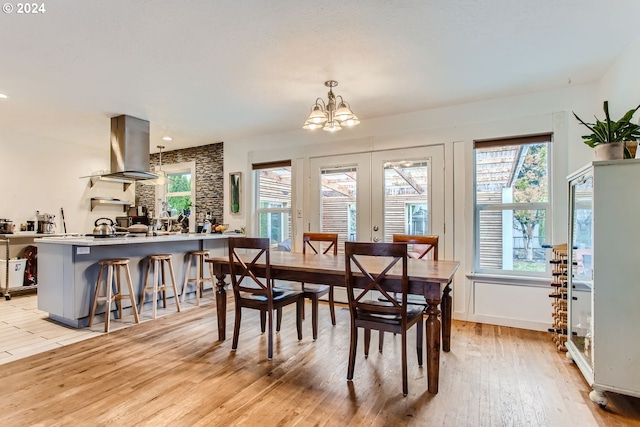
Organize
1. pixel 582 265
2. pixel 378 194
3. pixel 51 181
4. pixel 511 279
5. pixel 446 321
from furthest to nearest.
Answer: pixel 51 181 < pixel 378 194 < pixel 511 279 < pixel 446 321 < pixel 582 265

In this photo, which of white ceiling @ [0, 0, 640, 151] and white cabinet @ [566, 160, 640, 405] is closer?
white cabinet @ [566, 160, 640, 405]

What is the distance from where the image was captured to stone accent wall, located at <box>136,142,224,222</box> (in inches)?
228

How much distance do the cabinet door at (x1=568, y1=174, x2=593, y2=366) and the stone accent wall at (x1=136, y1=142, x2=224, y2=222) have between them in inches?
192

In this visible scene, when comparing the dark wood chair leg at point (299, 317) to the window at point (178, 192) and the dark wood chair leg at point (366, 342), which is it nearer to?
the dark wood chair leg at point (366, 342)

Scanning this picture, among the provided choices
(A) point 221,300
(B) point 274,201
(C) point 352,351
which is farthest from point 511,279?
(B) point 274,201

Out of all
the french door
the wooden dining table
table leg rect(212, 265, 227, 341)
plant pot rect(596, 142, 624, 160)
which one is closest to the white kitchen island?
table leg rect(212, 265, 227, 341)

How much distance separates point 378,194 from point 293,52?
2207 millimetres

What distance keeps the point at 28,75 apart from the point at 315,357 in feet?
11.9

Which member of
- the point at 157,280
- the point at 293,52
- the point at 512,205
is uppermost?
the point at 293,52

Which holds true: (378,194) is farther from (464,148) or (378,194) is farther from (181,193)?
(181,193)

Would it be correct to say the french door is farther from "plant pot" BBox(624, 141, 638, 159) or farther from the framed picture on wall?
"plant pot" BBox(624, 141, 638, 159)

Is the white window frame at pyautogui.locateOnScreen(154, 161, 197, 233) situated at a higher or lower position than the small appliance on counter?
higher

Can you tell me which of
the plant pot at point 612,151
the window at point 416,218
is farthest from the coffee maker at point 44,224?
the plant pot at point 612,151

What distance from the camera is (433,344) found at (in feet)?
6.92
